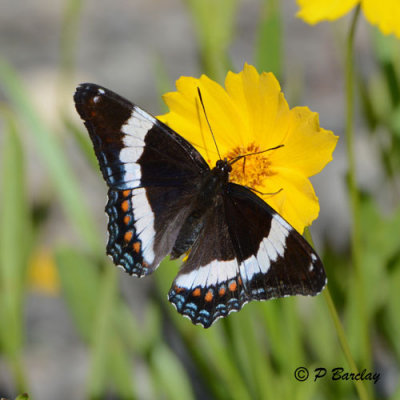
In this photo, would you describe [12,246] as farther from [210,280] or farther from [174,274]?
[210,280]

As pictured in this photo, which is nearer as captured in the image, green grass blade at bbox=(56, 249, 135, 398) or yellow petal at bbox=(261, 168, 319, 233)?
yellow petal at bbox=(261, 168, 319, 233)

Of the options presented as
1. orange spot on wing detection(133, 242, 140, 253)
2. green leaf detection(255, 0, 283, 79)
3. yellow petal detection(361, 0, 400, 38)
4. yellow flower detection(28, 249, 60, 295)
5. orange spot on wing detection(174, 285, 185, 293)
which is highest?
green leaf detection(255, 0, 283, 79)

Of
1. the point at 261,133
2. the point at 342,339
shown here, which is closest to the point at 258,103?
the point at 261,133

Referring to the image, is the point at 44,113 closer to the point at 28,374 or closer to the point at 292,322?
the point at 28,374

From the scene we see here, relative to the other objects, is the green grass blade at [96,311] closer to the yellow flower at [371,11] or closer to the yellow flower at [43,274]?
the yellow flower at [371,11]

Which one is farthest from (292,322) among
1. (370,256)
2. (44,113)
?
(44,113)

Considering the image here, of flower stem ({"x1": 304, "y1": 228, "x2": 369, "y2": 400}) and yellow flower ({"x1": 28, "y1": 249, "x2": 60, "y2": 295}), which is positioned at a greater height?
yellow flower ({"x1": 28, "y1": 249, "x2": 60, "y2": 295})

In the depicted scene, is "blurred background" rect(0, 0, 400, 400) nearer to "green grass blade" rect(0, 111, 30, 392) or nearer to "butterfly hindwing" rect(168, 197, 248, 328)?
"green grass blade" rect(0, 111, 30, 392)

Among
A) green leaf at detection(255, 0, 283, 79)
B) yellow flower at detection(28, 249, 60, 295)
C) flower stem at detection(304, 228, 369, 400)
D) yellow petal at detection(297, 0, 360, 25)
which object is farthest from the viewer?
yellow flower at detection(28, 249, 60, 295)

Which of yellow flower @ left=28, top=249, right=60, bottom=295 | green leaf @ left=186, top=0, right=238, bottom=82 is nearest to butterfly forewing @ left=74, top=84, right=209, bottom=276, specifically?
green leaf @ left=186, top=0, right=238, bottom=82
